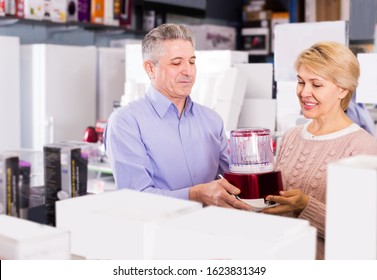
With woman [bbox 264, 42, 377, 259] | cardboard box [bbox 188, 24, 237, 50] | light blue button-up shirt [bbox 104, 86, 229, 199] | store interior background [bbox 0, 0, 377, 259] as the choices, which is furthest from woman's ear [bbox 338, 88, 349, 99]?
cardboard box [bbox 188, 24, 237, 50]

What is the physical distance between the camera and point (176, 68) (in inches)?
87.3

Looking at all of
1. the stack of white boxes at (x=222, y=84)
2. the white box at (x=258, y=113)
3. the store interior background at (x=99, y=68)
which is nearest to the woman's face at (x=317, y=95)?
the store interior background at (x=99, y=68)

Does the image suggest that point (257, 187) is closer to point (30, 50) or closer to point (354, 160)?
point (354, 160)

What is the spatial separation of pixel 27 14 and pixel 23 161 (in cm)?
394

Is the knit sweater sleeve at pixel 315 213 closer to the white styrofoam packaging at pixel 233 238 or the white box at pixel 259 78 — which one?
the white styrofoam packaging at pixel 233 238

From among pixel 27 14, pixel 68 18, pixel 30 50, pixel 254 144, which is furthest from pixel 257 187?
pixel 68 18

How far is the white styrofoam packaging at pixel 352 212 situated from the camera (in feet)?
3.55

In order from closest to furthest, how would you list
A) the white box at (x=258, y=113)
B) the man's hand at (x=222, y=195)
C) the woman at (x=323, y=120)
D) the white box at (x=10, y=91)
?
the man's hand at (x=222, y=195), the woman at (x=323, y=120), the white box at (x=258, y=113), the white box at (x=10, y=91)

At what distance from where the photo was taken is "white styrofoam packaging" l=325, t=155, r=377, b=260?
108 centimetres

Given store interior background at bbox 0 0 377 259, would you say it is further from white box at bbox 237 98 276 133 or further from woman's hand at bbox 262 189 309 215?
woman's hand at bbox 262 189 309 215

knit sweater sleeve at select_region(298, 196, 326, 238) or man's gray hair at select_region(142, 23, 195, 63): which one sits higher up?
man's gray hair at select_region(142, 23, 195, 63)

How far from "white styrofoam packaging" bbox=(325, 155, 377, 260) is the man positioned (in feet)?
3.22

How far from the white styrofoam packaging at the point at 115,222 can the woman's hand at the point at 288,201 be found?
610 millimetres

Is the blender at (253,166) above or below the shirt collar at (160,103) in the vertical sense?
below
